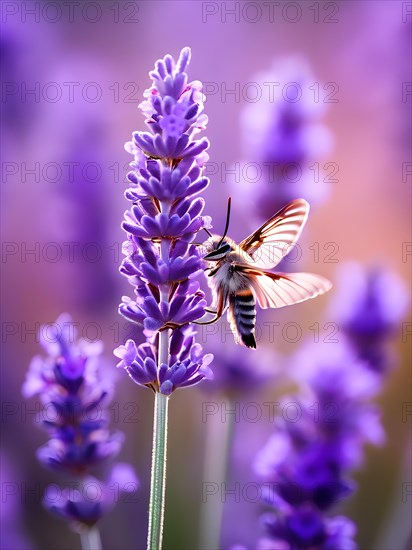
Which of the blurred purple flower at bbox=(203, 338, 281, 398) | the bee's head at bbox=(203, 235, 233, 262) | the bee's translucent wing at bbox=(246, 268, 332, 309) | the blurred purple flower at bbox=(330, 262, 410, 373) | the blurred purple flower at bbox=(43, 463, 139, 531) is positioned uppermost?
the bee's head at bbox=(203, 235, 233, 262)

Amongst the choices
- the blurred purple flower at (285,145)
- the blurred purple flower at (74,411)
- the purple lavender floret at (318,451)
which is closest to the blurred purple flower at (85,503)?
the blurred purple flower at (74,411)

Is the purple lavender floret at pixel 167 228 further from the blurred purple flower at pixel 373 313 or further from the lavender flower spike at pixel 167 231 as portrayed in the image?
the blurred purple flower at pixel 373 313

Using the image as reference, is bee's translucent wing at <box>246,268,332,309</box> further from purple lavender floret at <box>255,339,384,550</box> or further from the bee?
purple lavender floret at <box>255,339,384,550</box>

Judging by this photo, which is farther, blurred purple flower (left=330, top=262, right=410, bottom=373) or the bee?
blurred purple flower (left=330, top=262, right=410, bottom=373)

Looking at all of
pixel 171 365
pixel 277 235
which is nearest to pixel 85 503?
pixel 171 365

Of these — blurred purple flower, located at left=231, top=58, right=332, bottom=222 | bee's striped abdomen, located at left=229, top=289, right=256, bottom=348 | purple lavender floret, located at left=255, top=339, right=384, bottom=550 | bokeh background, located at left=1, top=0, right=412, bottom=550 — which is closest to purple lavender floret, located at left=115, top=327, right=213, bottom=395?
bee's striped abdomen, located at left=229, top=289, right=256, bottom=348

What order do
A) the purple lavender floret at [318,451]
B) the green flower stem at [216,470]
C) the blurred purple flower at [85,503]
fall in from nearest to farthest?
the blurred purple flower at [85,503]
the purple lavender floret at [318,451]
the green flower stem at [216,470]
